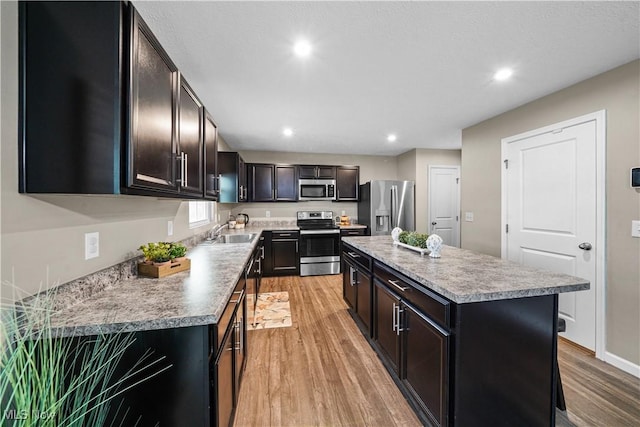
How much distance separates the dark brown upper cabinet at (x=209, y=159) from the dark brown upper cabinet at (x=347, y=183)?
3221 mm

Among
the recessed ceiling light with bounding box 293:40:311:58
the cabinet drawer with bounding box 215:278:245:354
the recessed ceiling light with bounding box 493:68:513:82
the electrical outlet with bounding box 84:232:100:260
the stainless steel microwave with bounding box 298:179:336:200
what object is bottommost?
the cabinet drawer with bounding box 215:278:245:354

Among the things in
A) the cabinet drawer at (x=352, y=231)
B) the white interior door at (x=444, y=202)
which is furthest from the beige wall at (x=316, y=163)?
the white interior door at (x=444, y=202)

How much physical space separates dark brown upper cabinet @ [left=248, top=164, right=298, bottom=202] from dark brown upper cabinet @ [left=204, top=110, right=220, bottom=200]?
8.30 feet

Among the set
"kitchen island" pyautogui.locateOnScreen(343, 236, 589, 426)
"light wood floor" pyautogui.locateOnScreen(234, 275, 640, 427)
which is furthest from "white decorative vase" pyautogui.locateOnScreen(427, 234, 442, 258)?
"light wood floor" pyautogui.locateOnScreen(234, 275, 640, 427)

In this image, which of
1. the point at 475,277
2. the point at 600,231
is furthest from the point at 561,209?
the point at 475,277

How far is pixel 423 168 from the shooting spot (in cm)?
520

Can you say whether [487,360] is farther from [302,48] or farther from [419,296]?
[302,48]

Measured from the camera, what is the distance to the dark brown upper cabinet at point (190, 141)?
61.8 inches

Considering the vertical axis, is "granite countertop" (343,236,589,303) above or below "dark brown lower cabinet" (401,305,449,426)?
above

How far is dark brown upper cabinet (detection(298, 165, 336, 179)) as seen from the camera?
201 inches

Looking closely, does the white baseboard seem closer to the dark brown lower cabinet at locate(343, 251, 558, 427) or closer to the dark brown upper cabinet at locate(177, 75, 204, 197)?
the dark brown lower cabinet at locate(343, 251, 558, 427)

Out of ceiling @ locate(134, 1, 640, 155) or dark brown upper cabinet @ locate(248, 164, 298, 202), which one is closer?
ceiling @ locate(134, 1, 640, 155)

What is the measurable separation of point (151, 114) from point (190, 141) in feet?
1.73

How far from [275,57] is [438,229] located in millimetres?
4607
